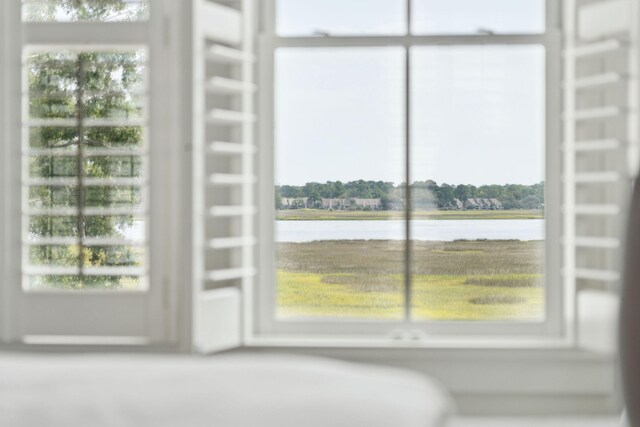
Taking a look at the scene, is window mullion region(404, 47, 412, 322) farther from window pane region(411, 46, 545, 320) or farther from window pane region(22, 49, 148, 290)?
window pane region(22, 49, 148, 290)

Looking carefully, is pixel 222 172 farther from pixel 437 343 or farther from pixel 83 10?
pixel 437 343

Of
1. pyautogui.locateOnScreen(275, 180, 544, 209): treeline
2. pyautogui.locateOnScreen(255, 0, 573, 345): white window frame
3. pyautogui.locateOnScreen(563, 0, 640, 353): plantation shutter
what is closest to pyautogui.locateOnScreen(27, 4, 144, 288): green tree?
pyautogui.locateOnScreen(255, 0, 573, 345): white window frame

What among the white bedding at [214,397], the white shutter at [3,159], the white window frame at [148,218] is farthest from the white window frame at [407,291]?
the white bedding at [214,397]

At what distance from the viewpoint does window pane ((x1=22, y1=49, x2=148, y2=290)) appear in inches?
127

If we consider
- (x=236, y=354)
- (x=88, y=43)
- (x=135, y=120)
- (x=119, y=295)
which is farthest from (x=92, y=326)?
(x=88, y=43)

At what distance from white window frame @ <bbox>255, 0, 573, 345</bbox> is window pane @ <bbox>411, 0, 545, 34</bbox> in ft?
0.08

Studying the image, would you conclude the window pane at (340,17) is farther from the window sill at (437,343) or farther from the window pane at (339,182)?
the window sill at (437,343)

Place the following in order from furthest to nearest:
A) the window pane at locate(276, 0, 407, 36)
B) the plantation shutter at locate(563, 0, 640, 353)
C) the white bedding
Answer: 1. the window pane at locate(276, 0, 407, 36)
2. the plantation shutter at locate(563, 0, 640, 353)
3. the white bedding

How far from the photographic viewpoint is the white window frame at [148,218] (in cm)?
318

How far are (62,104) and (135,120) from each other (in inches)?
10.1

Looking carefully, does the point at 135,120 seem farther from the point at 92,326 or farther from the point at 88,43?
the point at 92,326

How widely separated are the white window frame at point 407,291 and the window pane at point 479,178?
31 millimetres

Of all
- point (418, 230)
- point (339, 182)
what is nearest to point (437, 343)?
point (418, 230)

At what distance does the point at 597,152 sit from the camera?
3.15m
